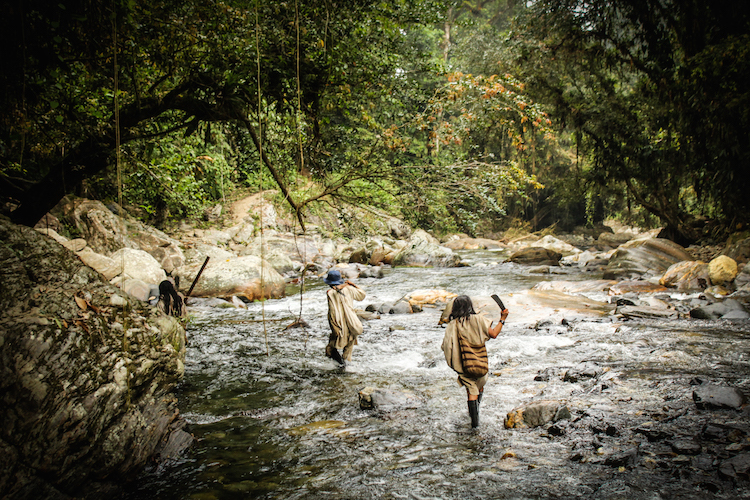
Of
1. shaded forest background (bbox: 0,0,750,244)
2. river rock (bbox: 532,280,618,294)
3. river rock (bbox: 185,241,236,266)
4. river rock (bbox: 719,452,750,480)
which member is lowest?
river rock (bbox: 719,452,750,480)

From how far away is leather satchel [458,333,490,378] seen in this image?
14.8 feet

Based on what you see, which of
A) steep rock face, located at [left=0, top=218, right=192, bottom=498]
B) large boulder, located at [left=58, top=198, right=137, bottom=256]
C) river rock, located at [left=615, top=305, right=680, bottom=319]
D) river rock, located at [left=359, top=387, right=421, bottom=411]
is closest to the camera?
steep rock face, located at [left=0, top=218, right=192, bottom=498]

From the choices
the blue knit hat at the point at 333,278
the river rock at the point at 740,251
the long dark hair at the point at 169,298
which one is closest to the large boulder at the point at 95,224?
the long dark hair at the point at 169,298

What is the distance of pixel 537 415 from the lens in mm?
4355

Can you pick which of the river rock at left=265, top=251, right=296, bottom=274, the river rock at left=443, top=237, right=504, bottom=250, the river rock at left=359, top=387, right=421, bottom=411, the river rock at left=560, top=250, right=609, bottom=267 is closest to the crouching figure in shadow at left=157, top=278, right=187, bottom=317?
the river rock at left=359, top=387, right=421, bottom=411

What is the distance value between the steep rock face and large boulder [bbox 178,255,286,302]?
8229 mm

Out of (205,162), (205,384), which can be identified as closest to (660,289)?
(205,384)

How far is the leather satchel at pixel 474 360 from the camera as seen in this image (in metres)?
4.52

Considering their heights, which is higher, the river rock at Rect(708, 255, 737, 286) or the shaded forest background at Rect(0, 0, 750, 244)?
the shaded forest background at Rect(0, 0, 750, 244)

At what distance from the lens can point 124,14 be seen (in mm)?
4117

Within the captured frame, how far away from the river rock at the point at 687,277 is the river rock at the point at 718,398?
8.36 metres

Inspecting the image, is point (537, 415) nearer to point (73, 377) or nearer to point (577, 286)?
point (73, 377)

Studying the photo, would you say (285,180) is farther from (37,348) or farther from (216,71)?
(37,348)

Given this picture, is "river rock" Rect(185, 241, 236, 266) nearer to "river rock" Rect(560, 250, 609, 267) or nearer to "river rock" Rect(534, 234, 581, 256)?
"river rock" Rect(560, 250, 609, 267)
